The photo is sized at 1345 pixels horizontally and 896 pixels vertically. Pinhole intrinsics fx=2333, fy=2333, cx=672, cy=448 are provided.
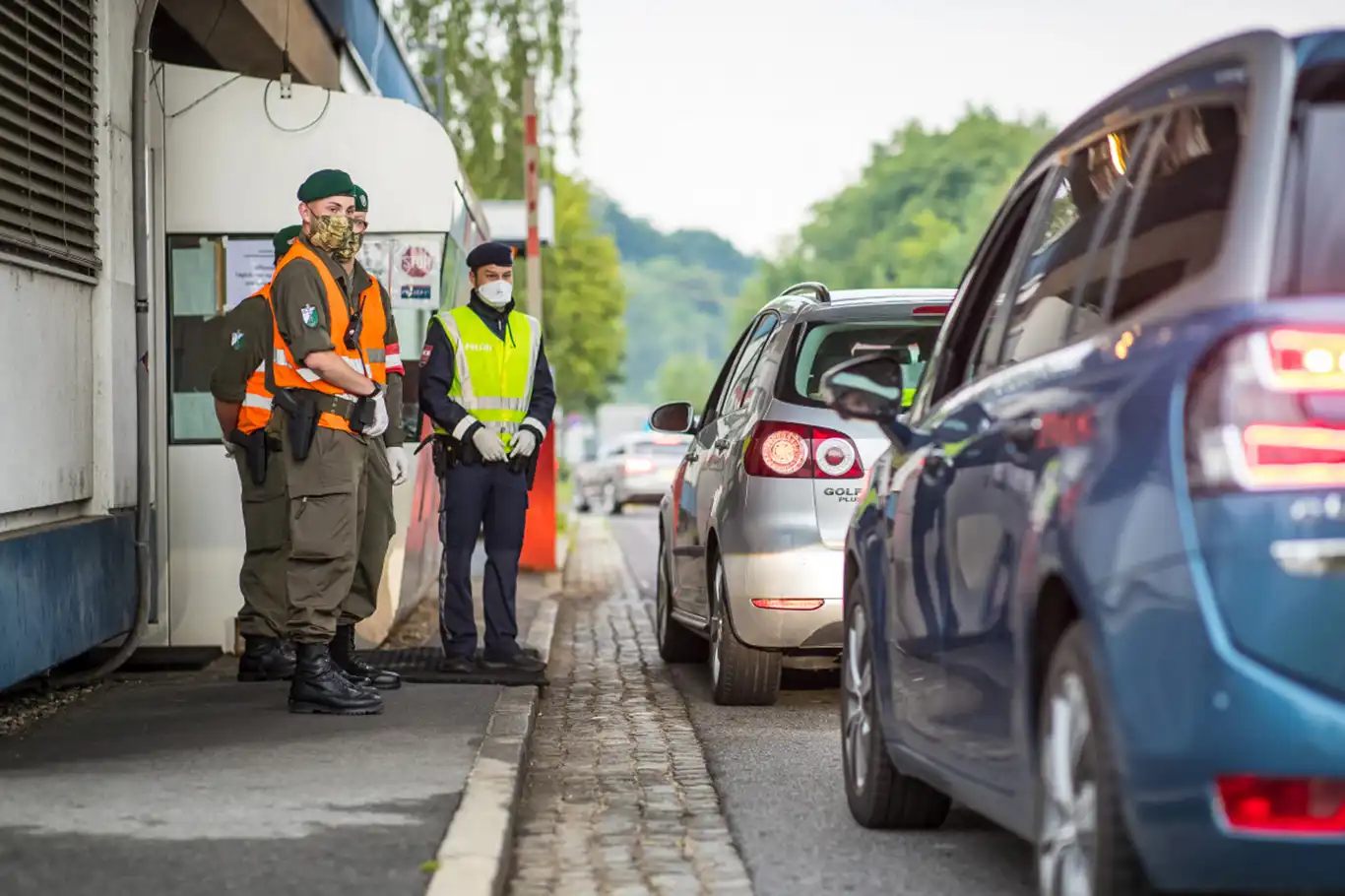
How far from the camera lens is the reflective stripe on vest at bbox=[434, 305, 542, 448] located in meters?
10.6

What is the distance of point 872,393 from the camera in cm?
627

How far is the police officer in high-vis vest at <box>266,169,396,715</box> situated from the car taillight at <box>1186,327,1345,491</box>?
5.31 metres

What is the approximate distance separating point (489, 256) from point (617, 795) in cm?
369

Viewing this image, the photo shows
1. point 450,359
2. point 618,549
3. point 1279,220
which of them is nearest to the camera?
point 1279,220

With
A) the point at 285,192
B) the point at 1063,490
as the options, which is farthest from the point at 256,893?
the point at 285,192

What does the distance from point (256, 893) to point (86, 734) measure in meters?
3.16

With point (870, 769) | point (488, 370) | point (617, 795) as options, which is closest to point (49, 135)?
point (488, 370)

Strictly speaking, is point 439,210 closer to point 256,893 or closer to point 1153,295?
point 256,893

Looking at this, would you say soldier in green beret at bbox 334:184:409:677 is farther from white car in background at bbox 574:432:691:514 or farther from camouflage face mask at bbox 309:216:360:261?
white car in background at bbox 574:432:691:514

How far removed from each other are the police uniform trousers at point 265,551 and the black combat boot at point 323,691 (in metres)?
1.35

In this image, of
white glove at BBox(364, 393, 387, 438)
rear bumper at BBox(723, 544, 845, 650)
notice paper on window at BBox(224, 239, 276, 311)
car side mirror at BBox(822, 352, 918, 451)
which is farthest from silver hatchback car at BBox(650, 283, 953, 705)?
notice paper on window at BBox(224, 239, 276, 311)

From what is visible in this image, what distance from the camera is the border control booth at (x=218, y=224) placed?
38.1ft

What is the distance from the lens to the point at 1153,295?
4.50m

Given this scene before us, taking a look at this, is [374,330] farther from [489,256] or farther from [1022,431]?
[1022,431]
